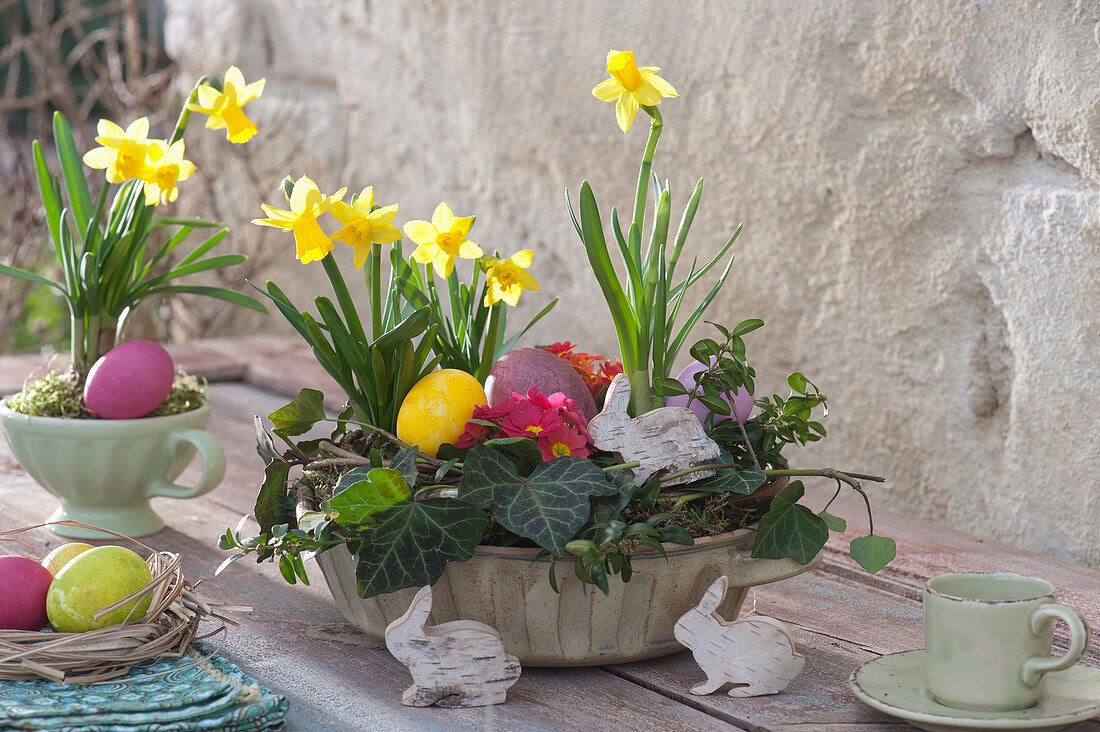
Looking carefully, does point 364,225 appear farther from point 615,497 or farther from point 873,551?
point 873,551

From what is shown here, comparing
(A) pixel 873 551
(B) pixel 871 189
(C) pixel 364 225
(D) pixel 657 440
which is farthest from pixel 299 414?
(B) pixel 871 189

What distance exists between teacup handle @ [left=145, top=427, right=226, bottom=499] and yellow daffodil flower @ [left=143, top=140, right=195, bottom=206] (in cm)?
21

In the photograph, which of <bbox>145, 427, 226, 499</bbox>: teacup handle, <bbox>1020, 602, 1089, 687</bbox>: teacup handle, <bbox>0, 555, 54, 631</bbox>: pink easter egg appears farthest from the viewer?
<bbox>145, 427, 226, 499</bbox>: teacup handle

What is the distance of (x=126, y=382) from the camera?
0.89m

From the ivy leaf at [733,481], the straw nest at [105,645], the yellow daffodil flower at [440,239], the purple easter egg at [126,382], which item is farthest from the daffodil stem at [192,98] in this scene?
the ivy leaf at [733,481]

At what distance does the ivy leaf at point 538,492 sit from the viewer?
60 cm

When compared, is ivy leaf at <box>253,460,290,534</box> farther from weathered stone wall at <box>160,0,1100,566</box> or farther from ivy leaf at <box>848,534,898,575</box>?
weathered stone wall at <box>160,0,1100,566</box>

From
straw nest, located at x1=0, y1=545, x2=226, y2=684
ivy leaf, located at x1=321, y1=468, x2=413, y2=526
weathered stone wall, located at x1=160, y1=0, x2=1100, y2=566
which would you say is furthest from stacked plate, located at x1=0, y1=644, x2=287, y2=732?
weathered stone wall, located at x1=160, y1=0, x2=1100, y2=566

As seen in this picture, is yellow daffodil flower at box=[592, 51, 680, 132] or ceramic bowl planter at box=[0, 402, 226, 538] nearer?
yellow daffodil flower at box=[592, 51, 680, 132]

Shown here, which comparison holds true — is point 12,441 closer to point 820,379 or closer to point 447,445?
point 447,445

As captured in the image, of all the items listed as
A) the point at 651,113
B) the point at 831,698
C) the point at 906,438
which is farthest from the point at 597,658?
the point at 906,438

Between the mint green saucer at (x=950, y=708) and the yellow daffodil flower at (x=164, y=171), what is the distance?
2.13 ft

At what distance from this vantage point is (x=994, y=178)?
107 centimetres

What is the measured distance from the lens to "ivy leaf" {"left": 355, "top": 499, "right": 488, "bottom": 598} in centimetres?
60
